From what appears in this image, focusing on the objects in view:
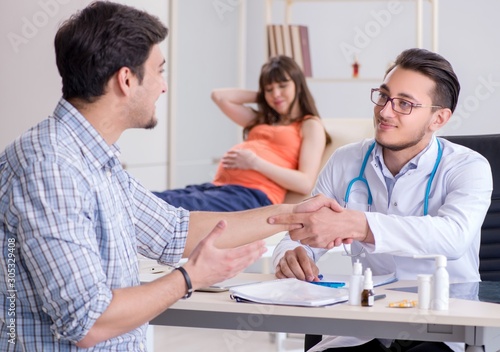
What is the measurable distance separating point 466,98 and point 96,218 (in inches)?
155

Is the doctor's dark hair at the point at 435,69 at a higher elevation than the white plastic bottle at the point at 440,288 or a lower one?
higher

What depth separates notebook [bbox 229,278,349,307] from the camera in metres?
1.67

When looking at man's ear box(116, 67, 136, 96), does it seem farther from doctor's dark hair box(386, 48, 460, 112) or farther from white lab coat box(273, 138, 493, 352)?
doctor's dark hair box(386, 48, 460, 112)

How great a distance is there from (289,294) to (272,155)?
221 cm

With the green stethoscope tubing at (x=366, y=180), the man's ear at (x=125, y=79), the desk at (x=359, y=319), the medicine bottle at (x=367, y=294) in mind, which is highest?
the man's ear at (x=125, y=79)

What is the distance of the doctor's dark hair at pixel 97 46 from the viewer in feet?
5.12

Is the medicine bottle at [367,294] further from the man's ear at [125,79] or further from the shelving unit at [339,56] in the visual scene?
the shelving unit at [339,56]

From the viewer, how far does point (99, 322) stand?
4.61 feet

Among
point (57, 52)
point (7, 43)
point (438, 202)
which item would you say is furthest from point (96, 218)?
point (7, 43)

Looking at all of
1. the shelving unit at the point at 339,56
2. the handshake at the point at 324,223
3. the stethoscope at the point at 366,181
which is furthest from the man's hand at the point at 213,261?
the shelving unit at the point at 339,56

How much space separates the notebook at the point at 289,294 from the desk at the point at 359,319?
0.02 m

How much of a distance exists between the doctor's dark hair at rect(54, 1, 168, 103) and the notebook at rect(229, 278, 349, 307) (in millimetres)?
495

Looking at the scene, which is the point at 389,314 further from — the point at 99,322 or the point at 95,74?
the point at 95,74

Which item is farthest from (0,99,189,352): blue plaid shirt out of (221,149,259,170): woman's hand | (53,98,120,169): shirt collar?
(221,149,259,170): woman's hand
